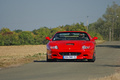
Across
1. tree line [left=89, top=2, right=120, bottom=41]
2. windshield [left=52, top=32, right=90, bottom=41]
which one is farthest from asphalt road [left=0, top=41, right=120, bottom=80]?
tree line [left=89, top=2, right=120, bottom=41]

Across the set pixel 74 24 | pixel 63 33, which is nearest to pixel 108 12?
pixel 74 24

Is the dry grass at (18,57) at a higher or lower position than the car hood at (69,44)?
lower

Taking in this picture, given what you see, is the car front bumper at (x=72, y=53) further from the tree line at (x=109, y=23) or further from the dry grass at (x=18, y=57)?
the tree line at (x=109, y=23)

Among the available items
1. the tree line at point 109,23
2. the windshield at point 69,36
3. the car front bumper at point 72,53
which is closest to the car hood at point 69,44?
the car front bumper at point 72,53

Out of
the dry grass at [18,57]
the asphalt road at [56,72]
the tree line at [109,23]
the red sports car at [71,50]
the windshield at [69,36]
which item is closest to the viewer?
the asphalt road at [56,72]

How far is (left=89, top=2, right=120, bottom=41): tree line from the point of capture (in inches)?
6038

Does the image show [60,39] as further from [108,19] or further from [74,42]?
[108,19]

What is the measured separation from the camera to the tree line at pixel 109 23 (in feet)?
503

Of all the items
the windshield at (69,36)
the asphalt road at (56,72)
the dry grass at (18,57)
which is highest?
the windshield at (69,36)

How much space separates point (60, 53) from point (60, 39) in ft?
3.76

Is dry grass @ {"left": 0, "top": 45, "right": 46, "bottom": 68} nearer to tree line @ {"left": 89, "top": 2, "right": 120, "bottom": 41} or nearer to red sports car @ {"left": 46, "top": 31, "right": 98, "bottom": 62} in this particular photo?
red sports car @ {"left": 46, "top": 31, "right": 98, "bottom": 62}

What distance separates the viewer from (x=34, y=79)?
1215cm

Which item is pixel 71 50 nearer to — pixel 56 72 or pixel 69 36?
pixel 56 72

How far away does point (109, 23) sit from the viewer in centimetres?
15512
